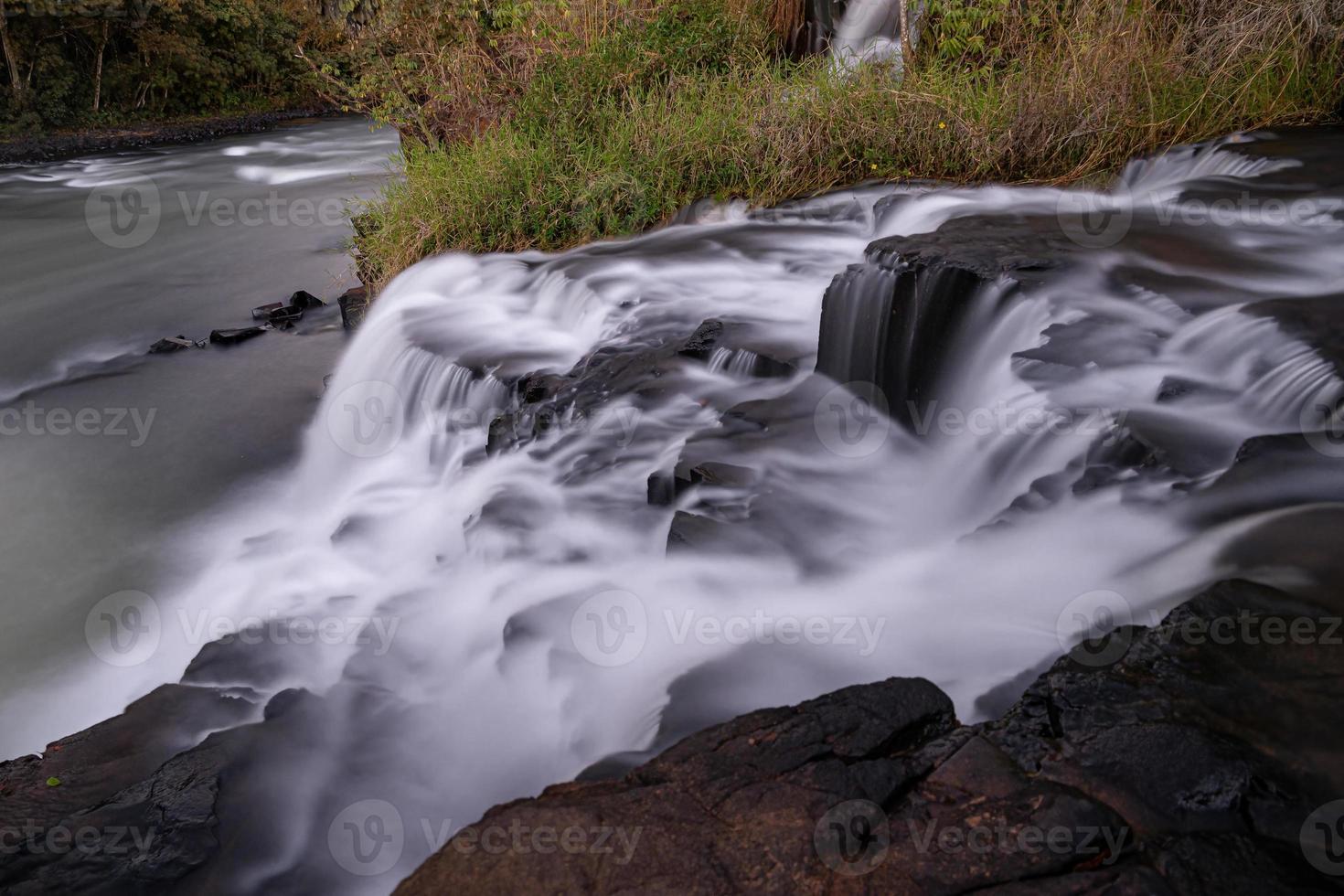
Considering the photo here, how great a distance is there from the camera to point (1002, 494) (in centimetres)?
332

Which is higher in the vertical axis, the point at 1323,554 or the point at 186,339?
the point at 1323,554

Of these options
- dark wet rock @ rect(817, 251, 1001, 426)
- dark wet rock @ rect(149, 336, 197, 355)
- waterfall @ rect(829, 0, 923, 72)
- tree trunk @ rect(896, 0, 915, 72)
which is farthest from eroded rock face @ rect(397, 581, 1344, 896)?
waterfall @ rect(829, 0, 923, 72)

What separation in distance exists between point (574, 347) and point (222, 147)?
12528mm

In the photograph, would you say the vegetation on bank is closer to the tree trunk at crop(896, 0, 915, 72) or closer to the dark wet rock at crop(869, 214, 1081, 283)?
the tree trunk at crop(896, 0, 915, 72)

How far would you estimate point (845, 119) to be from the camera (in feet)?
21.0

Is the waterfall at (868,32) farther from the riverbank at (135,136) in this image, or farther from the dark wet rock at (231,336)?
the riverbank at (135,136)

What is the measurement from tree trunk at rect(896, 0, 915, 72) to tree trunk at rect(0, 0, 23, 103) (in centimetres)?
1342

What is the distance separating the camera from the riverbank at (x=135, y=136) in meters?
13.7

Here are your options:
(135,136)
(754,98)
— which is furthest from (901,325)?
(135,136)

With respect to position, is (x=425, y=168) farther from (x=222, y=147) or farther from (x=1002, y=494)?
(x=222, y=147)

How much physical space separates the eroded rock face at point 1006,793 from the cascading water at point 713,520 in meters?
0.42

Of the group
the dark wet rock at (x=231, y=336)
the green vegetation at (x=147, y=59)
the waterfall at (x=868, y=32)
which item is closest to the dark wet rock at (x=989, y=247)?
the waterfall at (x=868, y=32)

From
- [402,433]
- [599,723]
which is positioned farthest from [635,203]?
[599,723]

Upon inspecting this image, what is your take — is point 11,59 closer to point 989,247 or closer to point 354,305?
point 354,305
